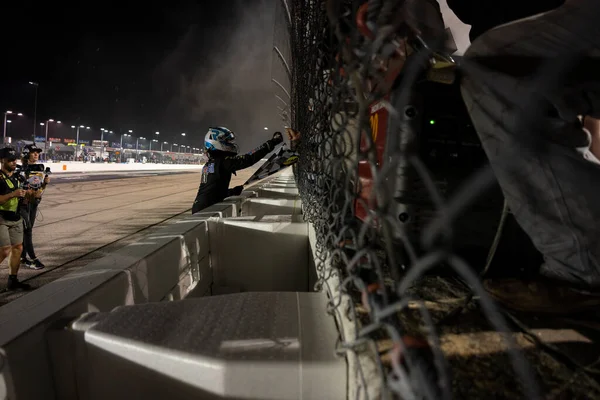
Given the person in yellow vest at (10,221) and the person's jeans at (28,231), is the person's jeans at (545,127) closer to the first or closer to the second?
the person in yellow vest at (10,221)

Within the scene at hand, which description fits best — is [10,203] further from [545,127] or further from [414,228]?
[545,127]

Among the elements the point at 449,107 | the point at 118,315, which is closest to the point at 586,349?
the point at 449,107

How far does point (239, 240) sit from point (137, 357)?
2.24 metres

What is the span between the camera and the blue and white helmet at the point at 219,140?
5.90 metres

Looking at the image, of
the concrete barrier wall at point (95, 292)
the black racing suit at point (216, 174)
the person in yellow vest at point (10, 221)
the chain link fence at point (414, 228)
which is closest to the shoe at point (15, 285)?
the person in yellow vest at point (10, 221)

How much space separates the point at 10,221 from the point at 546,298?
19.4 feet

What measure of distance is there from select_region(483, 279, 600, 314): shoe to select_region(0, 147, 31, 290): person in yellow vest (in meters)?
5.36

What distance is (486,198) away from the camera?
2.17 m

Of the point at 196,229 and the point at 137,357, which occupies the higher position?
the point at 196,229

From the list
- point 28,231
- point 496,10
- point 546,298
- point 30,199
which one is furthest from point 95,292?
point 28,231

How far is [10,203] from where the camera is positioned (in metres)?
4.62

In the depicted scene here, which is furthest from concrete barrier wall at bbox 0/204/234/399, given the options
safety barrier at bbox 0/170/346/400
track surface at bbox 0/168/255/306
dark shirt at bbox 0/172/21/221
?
dark shirt at bbox 0/172/21/221

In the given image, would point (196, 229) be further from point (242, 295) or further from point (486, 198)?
point (486, 198)

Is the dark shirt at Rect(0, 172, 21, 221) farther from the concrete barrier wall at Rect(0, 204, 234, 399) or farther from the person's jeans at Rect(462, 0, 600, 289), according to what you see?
the person's jeans at Rect(462, 0, 600, 289)
